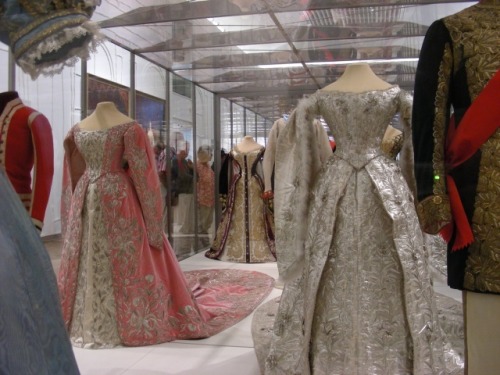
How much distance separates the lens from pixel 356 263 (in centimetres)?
177

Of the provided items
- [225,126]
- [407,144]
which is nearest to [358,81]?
[407,144]

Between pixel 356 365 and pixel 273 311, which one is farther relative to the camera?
pixel 273 311

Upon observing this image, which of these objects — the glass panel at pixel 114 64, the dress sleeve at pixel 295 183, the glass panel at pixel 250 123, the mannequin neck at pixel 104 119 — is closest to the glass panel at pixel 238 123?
the glass panel at pixel 250 123

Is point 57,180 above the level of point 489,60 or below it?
below

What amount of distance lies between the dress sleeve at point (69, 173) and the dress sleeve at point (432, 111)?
7.02 feet

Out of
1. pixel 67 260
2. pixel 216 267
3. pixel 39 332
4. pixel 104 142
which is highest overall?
pixel 104 142

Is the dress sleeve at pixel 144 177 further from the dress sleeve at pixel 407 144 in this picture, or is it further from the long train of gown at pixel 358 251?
the dress sleeve at pixel 407 144

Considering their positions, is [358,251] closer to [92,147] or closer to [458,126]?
[458,126]

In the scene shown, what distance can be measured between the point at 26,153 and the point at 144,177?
98 centimetres

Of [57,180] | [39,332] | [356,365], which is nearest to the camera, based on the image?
[39,332]

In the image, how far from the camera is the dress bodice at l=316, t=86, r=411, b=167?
191cm

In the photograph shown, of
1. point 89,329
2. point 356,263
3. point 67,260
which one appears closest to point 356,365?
point 356,263

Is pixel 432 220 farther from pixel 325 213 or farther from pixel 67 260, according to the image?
pixel 67 260

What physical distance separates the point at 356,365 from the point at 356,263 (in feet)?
1.11
